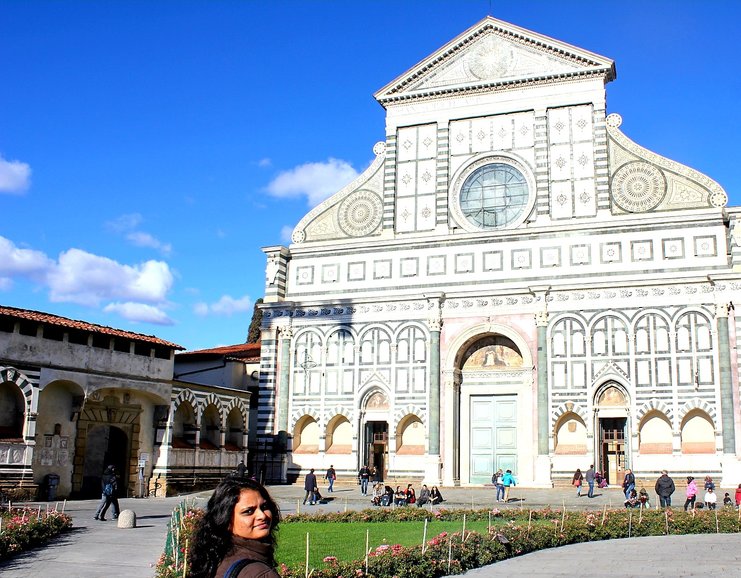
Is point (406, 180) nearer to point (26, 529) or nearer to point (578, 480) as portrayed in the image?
point (578, 480)

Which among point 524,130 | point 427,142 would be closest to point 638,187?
point 524,130

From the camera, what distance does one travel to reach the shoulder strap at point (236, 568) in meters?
4.01

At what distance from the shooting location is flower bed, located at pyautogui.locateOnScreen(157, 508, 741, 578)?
1278 cm

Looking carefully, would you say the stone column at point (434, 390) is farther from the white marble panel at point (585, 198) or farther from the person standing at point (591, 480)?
the person standing at point (591, 480)

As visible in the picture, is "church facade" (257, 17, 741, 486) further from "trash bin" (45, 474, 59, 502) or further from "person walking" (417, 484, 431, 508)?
"trash bin" (45, 474, 59, 502)

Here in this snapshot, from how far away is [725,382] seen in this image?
107ft

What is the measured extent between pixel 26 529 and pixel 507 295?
77.5 ft

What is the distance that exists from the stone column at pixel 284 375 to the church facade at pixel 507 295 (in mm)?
81

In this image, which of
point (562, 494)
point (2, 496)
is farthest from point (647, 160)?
point (2, 496)

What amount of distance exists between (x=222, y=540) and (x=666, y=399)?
31.6 metres

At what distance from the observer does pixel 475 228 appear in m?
38.1

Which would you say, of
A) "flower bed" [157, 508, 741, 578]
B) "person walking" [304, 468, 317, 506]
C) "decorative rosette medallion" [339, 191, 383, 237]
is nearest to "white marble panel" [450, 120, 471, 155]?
"decorative rosette medallion" [339, 191, 383, 237]

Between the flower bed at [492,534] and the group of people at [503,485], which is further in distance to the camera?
the group of people at [503,485]

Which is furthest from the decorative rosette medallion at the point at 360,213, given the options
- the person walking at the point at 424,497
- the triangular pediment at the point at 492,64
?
the person walking at the point at 424,497
